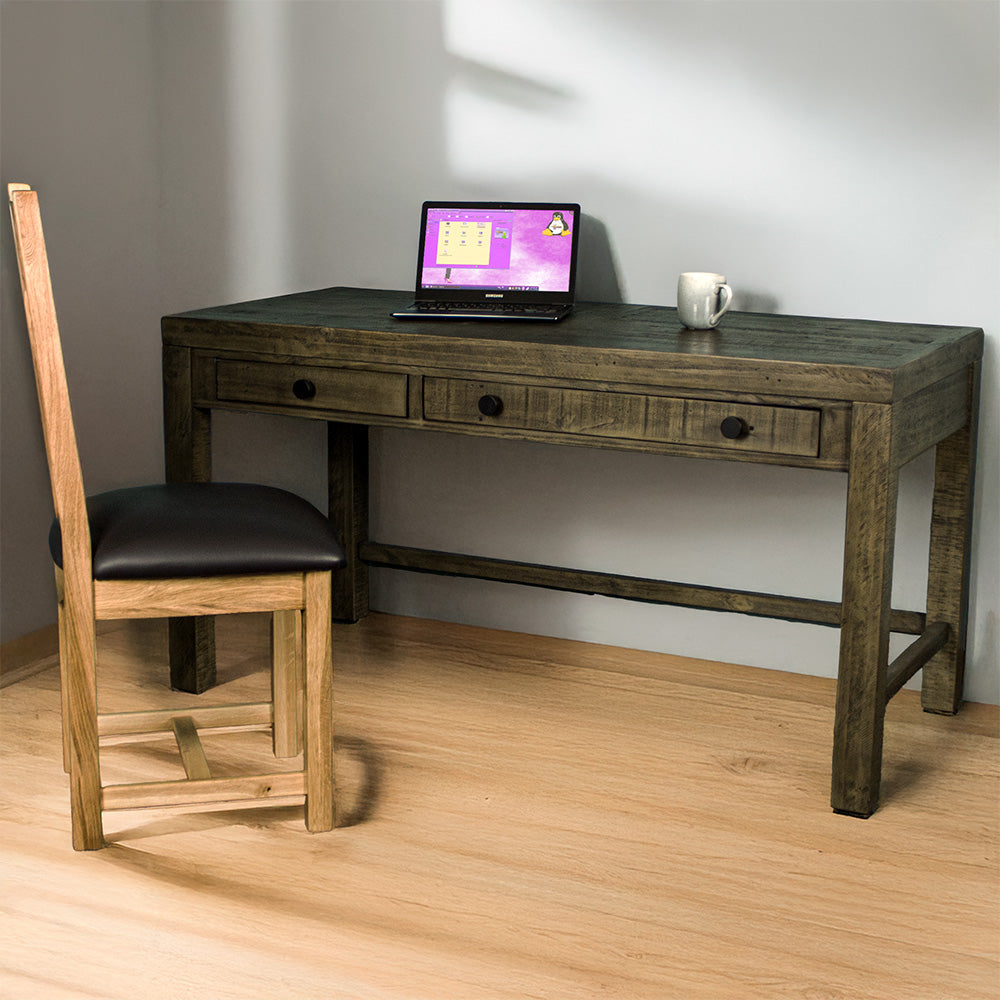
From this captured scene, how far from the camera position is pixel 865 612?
→ 216 cm

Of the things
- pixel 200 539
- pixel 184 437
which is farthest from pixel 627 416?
pixel 184 437

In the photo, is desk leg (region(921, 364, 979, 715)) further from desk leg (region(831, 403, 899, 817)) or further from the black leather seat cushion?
the black leather seat cushion

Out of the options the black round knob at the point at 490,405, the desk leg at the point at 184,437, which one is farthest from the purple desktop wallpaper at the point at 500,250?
the desk leg at the point at 184,437

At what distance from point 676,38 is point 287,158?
0.95 metres

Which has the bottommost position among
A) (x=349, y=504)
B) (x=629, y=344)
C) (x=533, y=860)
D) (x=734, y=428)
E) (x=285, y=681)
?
(x=533, y=860)

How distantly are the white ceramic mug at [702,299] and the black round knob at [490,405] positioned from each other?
15.6 inches

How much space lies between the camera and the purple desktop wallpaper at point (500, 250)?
2.71 meters

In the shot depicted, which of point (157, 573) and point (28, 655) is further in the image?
point (28, 655)

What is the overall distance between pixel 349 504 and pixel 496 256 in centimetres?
70

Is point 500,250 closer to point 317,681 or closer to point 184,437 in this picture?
point 184,437

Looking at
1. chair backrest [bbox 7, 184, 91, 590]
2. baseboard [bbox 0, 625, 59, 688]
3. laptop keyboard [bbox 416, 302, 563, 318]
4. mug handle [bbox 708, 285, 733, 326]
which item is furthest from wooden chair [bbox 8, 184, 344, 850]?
mug handle [bbox 708, 285, 733, 326]

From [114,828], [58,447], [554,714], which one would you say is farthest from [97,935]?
[554,714]

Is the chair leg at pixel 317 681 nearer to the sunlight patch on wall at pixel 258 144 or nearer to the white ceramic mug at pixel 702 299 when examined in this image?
→ the white ceramic mug at pixel 702 299

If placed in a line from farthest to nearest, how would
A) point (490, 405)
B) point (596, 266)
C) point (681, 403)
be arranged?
point (596, 266) < point (490, 405) < point (681, 403)
